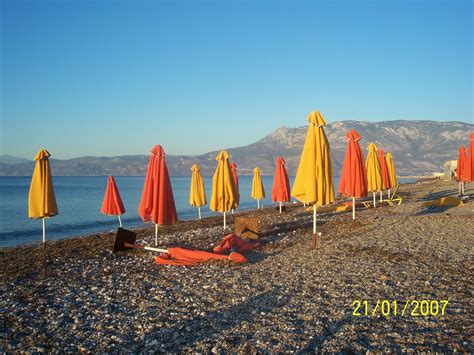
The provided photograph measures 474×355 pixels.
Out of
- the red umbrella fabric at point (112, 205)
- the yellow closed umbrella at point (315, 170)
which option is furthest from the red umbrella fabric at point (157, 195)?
the red umbrella fabric at point (112, 205)

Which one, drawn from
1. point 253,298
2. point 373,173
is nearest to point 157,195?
point 253,298

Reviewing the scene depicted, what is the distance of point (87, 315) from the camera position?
5.80 meters

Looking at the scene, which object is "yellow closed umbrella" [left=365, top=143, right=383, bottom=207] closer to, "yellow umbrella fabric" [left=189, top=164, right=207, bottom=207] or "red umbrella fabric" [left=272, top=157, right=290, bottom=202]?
"red umbrella fabric" [left=272, top=157, right=290, bottom=202]

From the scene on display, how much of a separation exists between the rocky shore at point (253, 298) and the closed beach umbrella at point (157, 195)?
3.82 ft

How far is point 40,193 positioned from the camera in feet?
38.5

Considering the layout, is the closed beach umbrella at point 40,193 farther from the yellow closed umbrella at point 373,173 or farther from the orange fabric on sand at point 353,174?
the yellow closed umbrella at point 373,173

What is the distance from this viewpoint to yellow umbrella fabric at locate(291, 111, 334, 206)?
9.51 metres

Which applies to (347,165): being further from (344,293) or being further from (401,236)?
(344,293)

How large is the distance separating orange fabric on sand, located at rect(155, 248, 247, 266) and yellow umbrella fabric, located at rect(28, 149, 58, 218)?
15.7 ft

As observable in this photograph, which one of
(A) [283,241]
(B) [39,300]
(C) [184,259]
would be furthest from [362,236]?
(B) [39,300]

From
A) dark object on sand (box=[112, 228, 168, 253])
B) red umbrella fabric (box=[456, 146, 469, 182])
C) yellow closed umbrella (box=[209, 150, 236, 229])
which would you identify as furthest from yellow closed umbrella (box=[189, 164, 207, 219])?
red umbrella fabric (box=[456, 146, 469, 182])

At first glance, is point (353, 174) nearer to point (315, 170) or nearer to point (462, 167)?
point (315, 170)

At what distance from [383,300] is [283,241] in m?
5.82

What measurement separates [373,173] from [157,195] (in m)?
11.2
